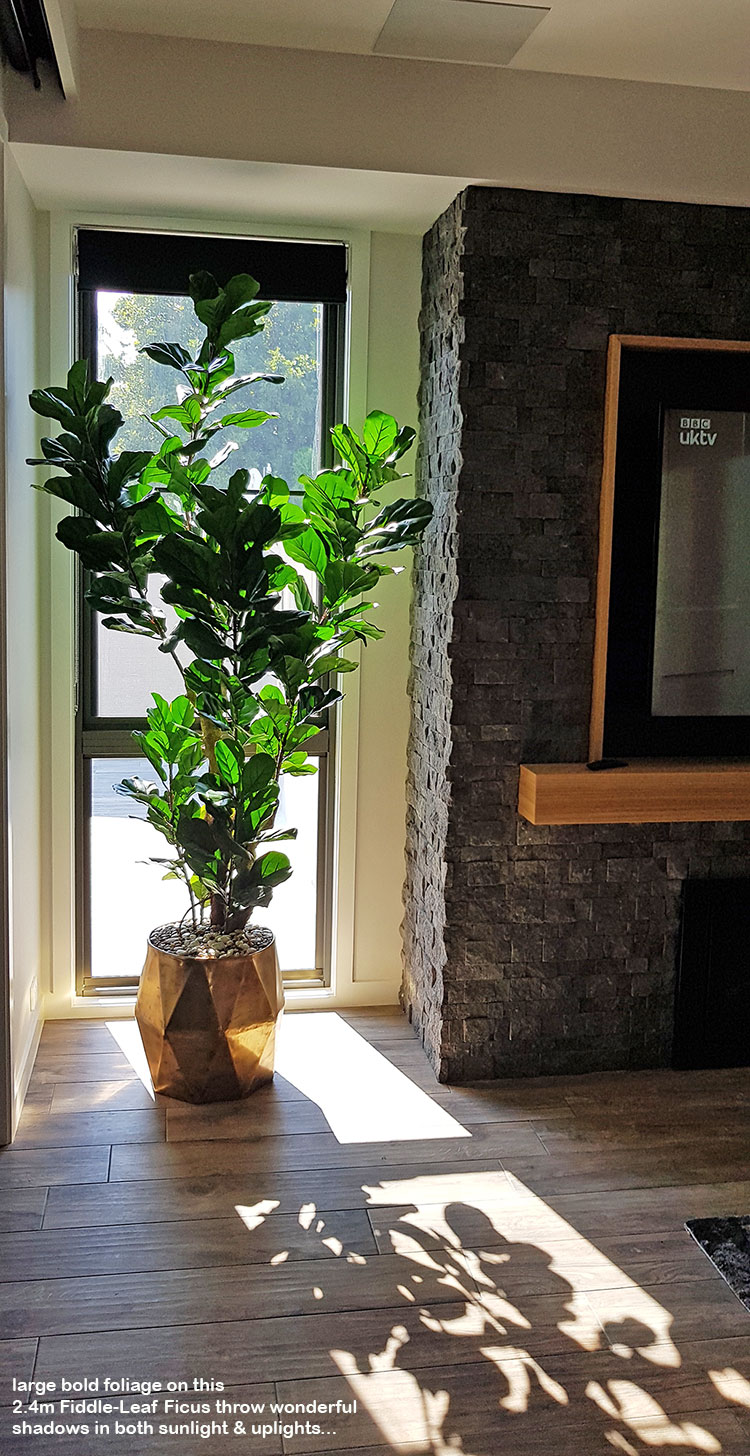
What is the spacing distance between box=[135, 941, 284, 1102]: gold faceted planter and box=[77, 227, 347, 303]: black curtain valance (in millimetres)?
1815

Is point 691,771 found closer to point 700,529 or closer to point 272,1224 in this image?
point 700,529

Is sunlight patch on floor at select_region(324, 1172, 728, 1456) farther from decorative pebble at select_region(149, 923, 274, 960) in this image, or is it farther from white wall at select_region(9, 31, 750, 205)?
white wall at select_region(9, 31, 750, 205)

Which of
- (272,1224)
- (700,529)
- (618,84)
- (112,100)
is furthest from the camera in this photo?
(700,529)

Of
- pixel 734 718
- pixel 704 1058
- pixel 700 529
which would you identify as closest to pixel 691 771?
pixel 734 718

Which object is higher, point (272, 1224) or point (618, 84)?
point (618, 84)

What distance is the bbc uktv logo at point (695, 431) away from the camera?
10.5 ft

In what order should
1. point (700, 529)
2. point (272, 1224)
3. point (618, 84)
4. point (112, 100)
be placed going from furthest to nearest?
point (700, 529) → point (618, 84) → point (112, 100) → point (272, 1224)

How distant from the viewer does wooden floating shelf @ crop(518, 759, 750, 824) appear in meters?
3.11

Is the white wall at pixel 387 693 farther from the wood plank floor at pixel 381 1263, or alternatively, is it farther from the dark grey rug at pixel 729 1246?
the dark grey rug at pixel 729 1246

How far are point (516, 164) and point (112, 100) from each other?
0.97 meters

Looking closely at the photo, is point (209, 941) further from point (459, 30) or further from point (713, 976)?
point (459, 30)

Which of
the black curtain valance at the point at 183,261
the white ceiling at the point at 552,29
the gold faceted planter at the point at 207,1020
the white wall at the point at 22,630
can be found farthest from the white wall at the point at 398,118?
the gold faceted planter at the point at 207,1020

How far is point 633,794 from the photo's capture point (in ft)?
10.3

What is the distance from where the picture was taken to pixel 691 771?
3.19m
